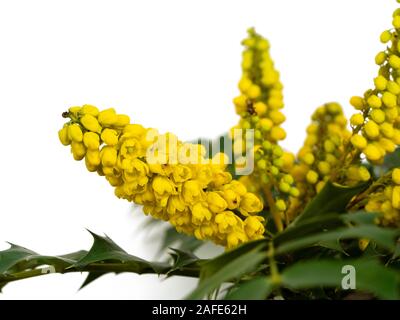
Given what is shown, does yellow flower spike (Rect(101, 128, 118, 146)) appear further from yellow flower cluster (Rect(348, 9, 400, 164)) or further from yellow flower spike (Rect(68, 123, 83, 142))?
yellow flower cluster (Rect(348, 9, 400, 164))

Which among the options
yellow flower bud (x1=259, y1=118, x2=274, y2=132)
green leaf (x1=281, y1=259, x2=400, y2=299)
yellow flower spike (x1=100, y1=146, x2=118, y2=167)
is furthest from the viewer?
yellow flower bud (x1=259, y1=118, x2=274, y2=132)

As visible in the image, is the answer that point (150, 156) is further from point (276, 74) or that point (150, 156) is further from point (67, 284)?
point (67, 284)

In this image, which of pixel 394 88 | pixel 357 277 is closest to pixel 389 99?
pixel 394 88

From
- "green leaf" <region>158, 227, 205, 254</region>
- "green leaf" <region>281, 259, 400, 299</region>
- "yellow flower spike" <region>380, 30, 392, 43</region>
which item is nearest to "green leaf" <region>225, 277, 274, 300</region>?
"green leaf" <region>281, 259, 400, 299</region>

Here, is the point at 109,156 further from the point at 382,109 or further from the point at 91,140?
the point at 382,109

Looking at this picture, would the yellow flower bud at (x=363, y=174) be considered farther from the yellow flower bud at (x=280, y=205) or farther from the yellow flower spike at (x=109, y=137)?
the yellow flower spike at (x=109, y=137)

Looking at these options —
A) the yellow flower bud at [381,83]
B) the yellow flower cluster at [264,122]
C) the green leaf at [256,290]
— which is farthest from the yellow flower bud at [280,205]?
the green leaf at [256,290]

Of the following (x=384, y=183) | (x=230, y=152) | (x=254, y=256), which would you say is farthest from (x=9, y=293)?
(x=254, y=256)
